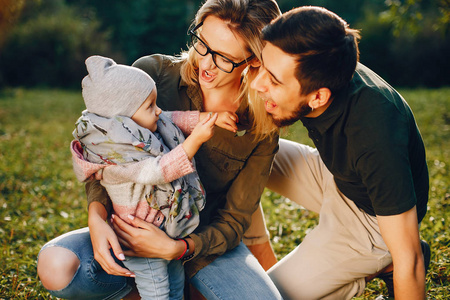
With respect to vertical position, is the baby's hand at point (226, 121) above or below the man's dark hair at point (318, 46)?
below

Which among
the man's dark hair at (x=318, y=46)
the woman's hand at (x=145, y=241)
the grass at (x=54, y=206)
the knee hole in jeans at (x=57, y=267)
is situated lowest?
the grass at (x=54, y=206)

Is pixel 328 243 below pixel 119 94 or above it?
below

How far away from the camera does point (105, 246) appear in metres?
2.14

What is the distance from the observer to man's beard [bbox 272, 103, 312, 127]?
7.71ft

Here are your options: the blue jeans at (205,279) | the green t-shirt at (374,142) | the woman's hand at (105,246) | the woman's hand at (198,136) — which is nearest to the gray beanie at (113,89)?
the woman's hand at (198,136)

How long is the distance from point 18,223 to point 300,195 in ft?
8.70

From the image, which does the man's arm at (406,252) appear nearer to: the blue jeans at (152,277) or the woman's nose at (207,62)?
Answer: the blue jeans at (152,277)

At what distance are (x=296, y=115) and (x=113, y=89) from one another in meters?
1.03

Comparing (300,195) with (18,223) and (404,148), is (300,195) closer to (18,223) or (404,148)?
(404,148)

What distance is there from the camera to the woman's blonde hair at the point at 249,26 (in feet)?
8.30

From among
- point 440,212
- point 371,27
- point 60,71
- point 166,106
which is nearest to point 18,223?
point 166,106

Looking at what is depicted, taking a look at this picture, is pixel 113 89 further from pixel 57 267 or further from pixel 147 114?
pixel 57 267

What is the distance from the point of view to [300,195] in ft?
10.6

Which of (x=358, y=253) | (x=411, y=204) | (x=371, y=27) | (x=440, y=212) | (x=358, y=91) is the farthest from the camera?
(x=371, y=27)
